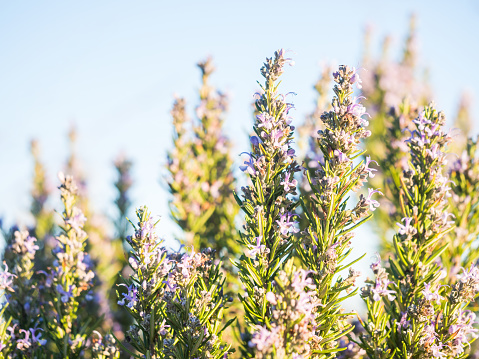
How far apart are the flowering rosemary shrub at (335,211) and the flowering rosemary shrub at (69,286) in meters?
1.75

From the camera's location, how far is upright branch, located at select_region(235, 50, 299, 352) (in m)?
2.33

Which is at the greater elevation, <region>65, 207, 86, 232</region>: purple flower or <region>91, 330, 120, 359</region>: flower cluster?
<region>65, 207, 86, 232</region>: purple flower

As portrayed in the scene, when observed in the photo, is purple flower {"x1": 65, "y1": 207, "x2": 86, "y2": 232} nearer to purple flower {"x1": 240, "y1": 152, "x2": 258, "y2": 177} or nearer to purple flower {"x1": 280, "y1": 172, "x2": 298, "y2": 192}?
purple flower {"x1": 240, "y1": 152, "x2": 258, "y2": 177}

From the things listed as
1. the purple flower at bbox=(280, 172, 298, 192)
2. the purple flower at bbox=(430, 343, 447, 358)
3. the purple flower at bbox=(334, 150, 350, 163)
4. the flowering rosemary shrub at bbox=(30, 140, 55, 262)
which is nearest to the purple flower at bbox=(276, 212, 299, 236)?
the purple flower at bbox=(280, 172, 298, 192)

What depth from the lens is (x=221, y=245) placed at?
421 cm

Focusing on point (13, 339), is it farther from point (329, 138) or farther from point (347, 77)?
point (347, 77)

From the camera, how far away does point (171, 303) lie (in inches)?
91.3

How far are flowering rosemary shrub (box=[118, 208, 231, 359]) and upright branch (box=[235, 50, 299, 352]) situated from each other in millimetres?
274

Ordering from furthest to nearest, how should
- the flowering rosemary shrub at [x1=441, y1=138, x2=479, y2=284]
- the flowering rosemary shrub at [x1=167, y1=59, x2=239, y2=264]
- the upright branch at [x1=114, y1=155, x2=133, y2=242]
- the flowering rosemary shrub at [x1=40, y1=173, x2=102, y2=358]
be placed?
1. the upright branch at [x1=114, y1=155, x2=133, y2=242]
2. the flowering rosemary shrub at [x1=167, y1=59, x2=239, y2=264]
3. the flowering rosemary shrub at [x1=441, y1=138, x2=479, y2=284]
4. the flowering rosemary shrub at [x1=40, y1=173, x2=102, y2=358]

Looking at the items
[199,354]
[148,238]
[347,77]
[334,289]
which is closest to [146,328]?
[199,354]

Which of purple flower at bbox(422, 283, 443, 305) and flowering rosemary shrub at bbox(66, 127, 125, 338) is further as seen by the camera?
flowering rosemary shrub at bbox(66, 127, 125, 338)

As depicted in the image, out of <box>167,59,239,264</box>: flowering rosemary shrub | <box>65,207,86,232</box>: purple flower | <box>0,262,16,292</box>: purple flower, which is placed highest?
<box>167,59,239,264</box>: flowering rosemary shrub

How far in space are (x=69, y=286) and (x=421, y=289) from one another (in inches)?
102

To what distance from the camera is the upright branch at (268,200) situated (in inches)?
91.6
